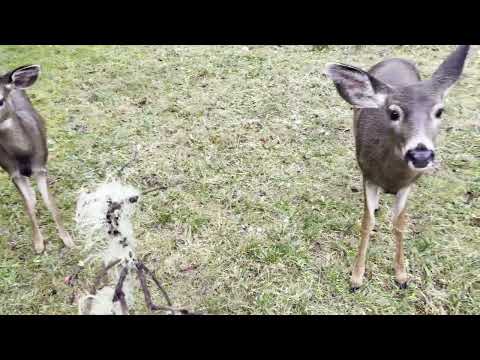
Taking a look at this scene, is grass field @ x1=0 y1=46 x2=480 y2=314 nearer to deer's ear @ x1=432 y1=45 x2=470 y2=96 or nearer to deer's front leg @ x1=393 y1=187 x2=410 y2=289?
deer's front leg @ x1=393 y1=187 x2=410 y2=289

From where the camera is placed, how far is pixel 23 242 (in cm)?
436

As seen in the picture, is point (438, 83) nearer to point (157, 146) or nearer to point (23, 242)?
point (157, 146)

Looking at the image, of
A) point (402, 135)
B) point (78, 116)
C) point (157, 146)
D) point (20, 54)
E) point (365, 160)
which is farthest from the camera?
point (20, 54)

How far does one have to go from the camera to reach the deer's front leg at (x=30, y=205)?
13.3 feet

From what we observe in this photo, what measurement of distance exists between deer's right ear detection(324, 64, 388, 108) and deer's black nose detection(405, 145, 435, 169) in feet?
1.80

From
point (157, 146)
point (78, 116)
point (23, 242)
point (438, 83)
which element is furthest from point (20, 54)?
point (438, 83)

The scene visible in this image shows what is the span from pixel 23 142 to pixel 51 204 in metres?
0.63

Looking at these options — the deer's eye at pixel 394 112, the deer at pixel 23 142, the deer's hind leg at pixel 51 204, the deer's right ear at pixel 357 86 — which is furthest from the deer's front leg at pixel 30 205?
the deer's eye at pixel 394 112

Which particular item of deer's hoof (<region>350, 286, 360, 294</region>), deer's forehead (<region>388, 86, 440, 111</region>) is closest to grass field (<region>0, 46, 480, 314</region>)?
deer's hoof (<region>350, 286, 360, 294</region>)

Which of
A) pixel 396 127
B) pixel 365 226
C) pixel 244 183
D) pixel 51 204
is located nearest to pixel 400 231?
pixel 365 226

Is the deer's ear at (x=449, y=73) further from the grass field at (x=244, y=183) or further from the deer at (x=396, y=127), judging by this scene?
the grass field at (x=244, y=183)

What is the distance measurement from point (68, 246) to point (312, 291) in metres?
2.38

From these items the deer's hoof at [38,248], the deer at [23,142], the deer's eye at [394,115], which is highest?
the deer's eye at [394,115]

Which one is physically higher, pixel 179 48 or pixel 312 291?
pixel 179 48
